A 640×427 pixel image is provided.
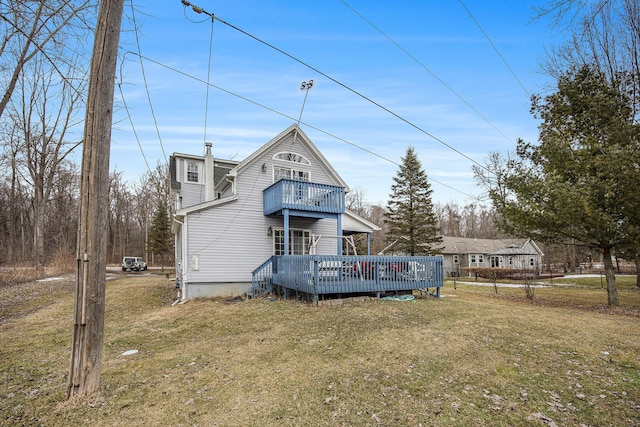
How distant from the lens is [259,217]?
14.8 m

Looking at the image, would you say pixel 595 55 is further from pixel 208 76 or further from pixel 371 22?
pixel 208 76

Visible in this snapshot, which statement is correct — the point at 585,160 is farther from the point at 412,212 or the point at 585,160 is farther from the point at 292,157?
the point at 412,212

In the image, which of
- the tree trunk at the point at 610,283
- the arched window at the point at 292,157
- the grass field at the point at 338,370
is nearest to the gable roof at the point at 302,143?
the arched window at the point at 292,157

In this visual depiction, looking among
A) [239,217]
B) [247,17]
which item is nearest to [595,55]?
[247,17]

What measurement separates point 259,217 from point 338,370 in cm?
1020

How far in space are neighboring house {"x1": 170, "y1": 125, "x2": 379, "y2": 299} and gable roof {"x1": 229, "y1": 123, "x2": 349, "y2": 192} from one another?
0.04 m

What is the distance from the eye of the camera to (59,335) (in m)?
8.18

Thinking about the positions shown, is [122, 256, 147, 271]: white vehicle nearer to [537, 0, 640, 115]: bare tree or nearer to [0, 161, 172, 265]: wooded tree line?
[0, 161, 172, 265]: wooded tree line

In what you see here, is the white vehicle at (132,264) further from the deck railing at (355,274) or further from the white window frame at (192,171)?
the deck railing at (355,274)

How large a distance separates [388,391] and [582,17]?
6.12 metres

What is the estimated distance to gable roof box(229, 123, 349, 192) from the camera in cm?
1444

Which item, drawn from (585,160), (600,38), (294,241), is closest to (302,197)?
(294,241)

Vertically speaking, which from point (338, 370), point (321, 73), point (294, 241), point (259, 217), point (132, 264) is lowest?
point (132, 264)

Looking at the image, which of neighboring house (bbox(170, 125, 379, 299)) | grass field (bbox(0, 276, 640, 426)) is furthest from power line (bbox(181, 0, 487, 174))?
grass field (bbox(0, 276, 640, 426))
